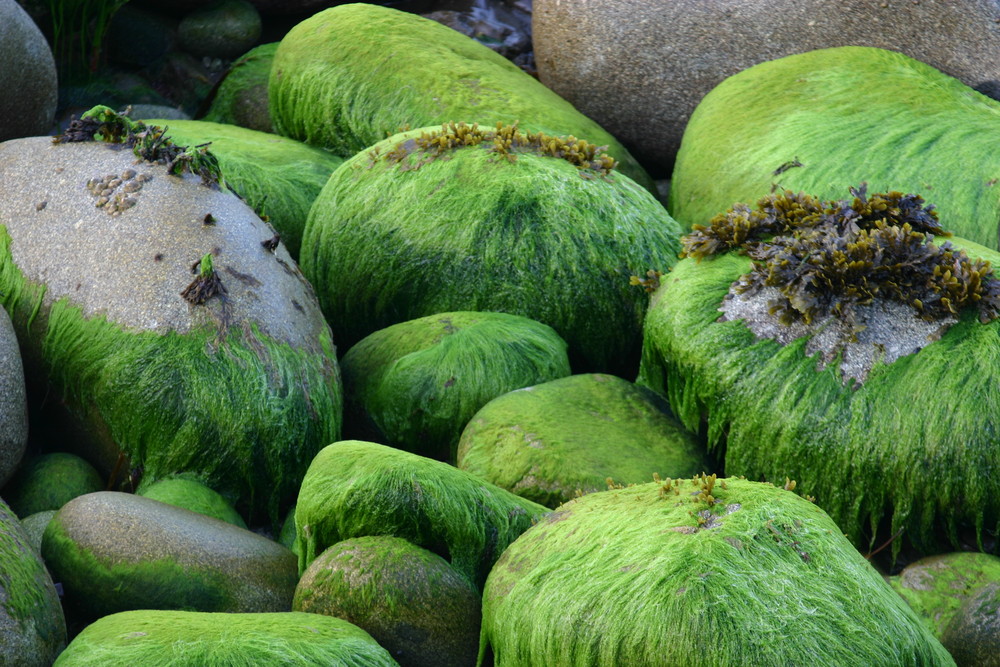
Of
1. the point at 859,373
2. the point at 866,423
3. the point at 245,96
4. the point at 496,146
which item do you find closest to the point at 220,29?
the point at 245,96

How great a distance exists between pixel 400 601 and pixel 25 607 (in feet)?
3.23

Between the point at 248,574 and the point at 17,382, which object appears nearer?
the point at 248,574

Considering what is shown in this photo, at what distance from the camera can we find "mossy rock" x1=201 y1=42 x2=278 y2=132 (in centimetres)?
708

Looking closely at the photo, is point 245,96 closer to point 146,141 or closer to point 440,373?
point 146,141

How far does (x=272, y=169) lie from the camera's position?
223 inches

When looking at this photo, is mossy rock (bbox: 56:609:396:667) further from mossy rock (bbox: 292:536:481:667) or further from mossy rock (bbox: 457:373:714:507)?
mossy rock (bbox: 457:373:714:507)

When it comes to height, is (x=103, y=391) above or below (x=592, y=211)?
below

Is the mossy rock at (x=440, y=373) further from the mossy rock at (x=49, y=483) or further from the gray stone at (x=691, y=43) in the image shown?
the gray stone at (x=691, y=43)

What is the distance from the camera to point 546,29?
285 inches

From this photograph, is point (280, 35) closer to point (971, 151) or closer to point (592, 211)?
point (592, 211)

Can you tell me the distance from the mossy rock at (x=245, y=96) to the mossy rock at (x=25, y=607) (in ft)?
14.4

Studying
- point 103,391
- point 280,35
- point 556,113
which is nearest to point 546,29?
point 556,113

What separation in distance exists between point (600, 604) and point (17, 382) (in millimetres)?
2377

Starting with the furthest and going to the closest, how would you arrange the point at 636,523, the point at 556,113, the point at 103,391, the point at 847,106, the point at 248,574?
the point at 556,113
the point at 847,106
the point at 103,391
the point at 248,574
the point at 636,523
